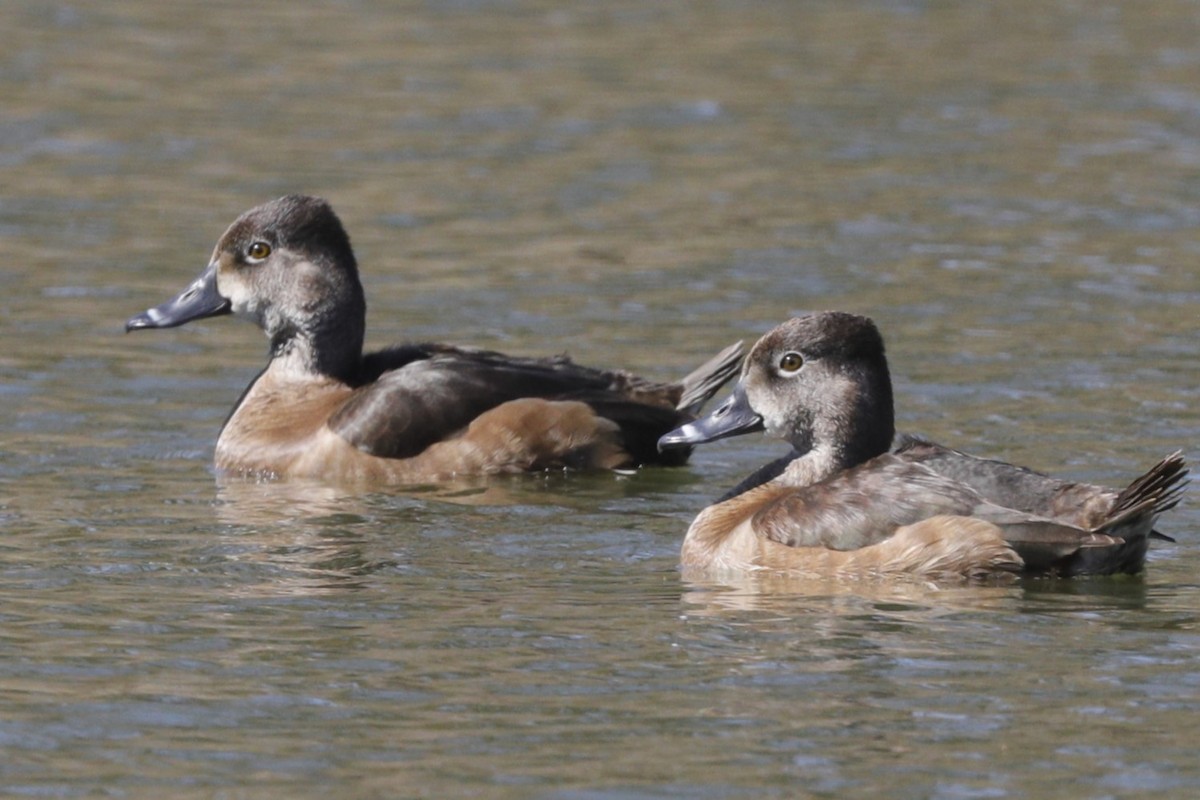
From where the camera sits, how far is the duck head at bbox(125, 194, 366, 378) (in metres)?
11.7

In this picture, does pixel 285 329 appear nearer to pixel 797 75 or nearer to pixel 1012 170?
pixel 1012 170

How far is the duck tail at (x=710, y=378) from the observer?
36.8ft

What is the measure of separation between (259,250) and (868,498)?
3.92m

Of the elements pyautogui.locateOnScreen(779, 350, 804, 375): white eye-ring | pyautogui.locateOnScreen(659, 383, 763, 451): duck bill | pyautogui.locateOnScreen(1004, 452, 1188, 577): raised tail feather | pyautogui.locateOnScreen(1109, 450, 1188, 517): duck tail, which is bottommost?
pyautogui.locateOnScreen(1004, 452, 1188, 577): raised tail feather

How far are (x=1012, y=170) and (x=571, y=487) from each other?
758 centimetres

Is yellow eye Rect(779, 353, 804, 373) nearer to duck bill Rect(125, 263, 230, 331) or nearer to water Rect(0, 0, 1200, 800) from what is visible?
water Rect(0, 0, 1200, 800)

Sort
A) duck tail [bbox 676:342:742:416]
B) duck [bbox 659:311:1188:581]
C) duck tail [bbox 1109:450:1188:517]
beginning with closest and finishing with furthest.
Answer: duck tail [bbox 1109:450:1188:517] < duck [bbox 659:311:1188:581] < duck tail [bbox 676:342:742:416]

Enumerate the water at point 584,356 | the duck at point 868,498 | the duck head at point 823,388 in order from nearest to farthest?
the water at point 584,356
the duck at point 868,498
the duck head at point 823,388

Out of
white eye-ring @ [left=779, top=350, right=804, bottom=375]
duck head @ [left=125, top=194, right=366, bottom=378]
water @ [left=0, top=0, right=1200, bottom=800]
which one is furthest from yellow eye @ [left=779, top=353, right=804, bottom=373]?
duck head @ [left=125, top=194, right=366, bottom=378]

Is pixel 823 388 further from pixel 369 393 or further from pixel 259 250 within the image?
pixel 259 250

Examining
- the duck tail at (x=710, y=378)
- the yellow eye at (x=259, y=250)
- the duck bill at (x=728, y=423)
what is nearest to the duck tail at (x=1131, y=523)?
the duck bill at (x=728, y=423)

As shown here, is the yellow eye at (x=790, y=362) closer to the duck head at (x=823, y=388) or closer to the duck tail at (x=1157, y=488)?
the duck head at (x=823, y=388)

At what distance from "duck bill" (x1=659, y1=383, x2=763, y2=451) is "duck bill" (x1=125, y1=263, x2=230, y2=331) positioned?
294 centimetres

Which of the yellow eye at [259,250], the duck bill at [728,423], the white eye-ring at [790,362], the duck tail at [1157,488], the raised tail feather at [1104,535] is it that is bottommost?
the raised tail feather at [1104,535]
